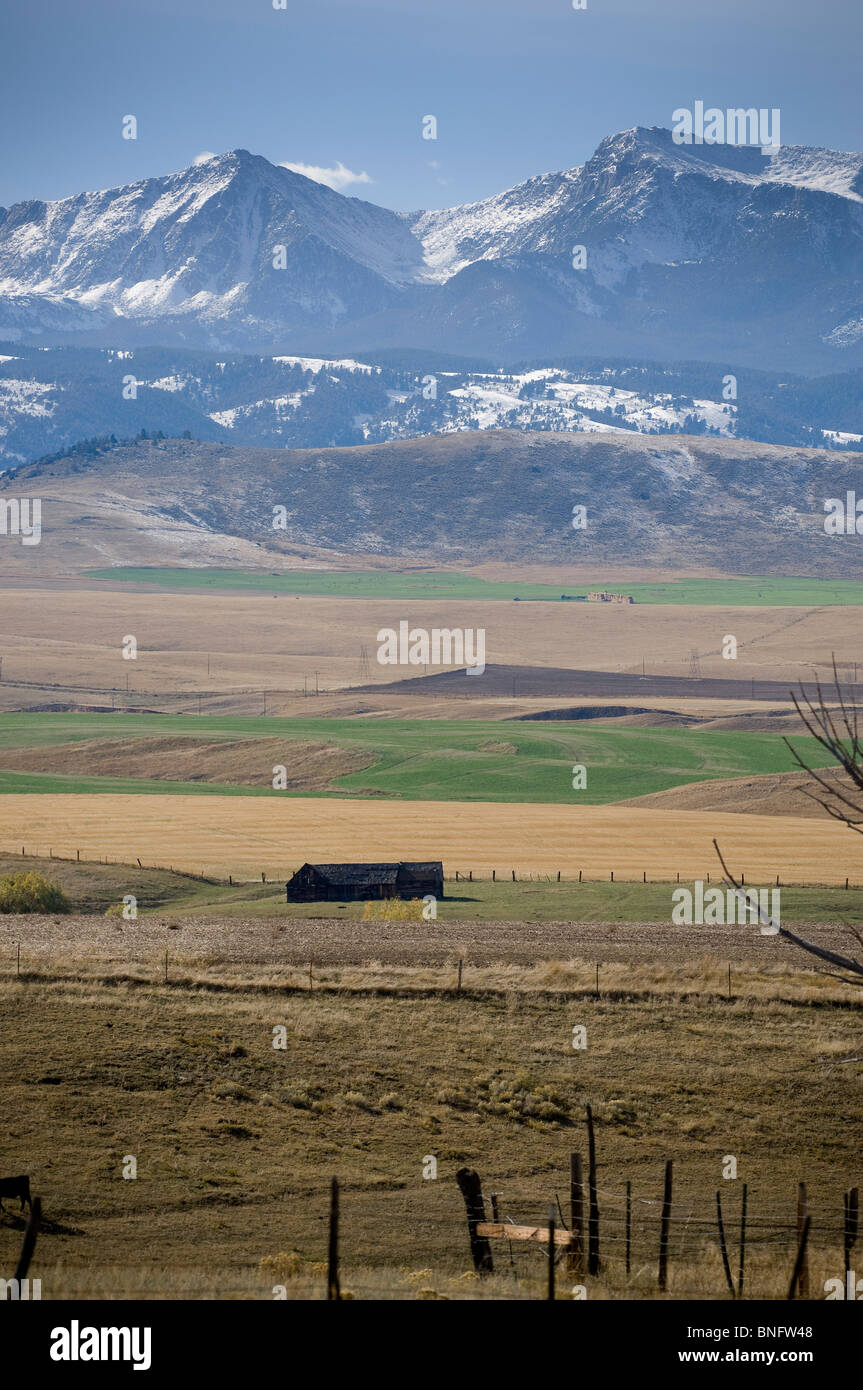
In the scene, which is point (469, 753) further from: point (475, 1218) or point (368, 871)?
point (475, 1218)

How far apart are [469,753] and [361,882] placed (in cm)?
4853

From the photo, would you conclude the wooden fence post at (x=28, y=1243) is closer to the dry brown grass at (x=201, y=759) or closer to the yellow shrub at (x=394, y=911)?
the yellow shrub at (x=394, y=911)

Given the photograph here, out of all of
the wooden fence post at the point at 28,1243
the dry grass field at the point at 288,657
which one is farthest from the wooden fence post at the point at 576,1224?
the dry grass field at the point at 288,657

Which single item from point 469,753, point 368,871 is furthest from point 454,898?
point 469,753

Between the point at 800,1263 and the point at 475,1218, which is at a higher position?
the point at 800,1263

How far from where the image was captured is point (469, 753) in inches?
4328

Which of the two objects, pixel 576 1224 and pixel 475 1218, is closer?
pixel 576 1224

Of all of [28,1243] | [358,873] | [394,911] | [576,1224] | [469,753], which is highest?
[469,753]

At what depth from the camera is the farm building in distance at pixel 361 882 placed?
60312mm

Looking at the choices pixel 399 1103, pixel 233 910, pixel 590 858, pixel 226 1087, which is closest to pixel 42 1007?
pixel 226 1087

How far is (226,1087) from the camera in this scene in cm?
3019

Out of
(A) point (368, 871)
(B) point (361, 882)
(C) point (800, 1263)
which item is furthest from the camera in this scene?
(A) point (368, 871)
